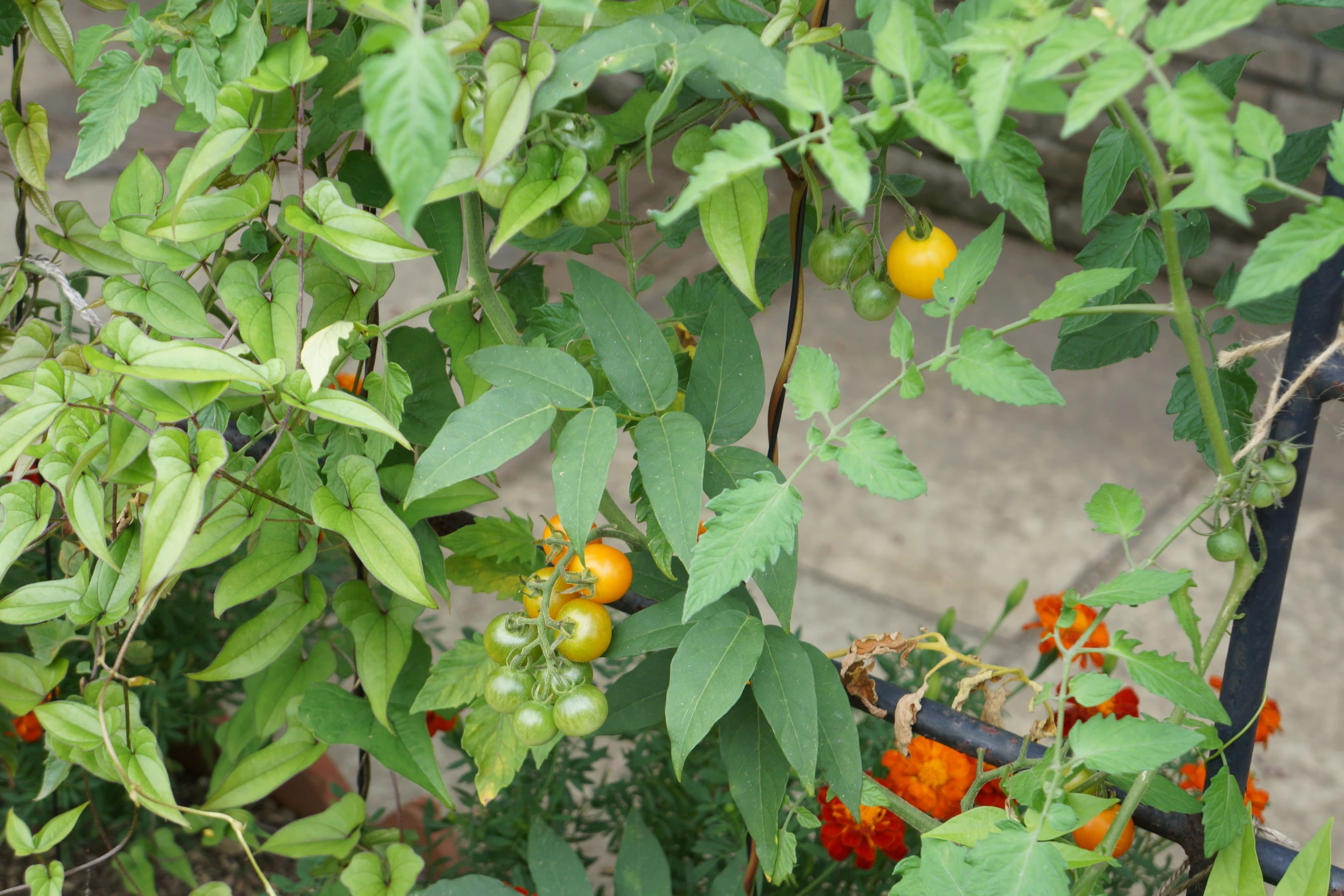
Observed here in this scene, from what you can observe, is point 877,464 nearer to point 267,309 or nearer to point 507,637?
point 507,637

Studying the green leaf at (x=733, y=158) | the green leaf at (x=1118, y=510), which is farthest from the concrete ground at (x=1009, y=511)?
the green leaf at (x=733, y=158)

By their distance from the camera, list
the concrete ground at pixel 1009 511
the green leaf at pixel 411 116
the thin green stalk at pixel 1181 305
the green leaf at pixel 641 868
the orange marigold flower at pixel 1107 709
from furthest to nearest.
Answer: the concrete ground at pixel 1009 511 → the orange marigold flower at pixel 1107 709 → the green leaf at pixel 641 868 → the thin green stalk at pixel 1181 305 → the green leaf at pixel 411 116

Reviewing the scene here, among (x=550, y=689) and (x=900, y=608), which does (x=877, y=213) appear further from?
(x=900, y=608)

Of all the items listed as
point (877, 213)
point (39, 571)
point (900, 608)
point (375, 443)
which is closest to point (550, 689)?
point (375, 443)

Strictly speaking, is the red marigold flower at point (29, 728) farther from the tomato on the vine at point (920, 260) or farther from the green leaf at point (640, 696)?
the tomato on the vine at point (920, 260)

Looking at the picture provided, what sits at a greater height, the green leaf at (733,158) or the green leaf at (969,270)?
the green leaf at (733,158)

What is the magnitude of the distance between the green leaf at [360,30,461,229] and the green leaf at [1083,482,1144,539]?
42cm

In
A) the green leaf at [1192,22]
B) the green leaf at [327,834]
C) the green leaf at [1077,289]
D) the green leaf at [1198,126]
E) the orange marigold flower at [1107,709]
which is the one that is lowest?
the green leaf at [327,834]

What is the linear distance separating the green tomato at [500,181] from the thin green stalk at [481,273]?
0.19 feet

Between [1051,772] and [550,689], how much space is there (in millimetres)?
288

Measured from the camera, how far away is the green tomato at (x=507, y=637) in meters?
0.66

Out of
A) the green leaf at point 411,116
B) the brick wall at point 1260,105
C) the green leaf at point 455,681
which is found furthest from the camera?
the brick wall at point 1260,105

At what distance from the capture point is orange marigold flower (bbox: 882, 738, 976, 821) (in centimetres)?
92

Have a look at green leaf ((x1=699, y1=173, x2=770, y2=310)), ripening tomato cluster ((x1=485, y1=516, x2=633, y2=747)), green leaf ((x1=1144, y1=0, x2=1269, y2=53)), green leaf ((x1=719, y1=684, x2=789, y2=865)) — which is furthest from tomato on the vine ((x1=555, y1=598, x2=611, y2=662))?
green leaf ((x1=1144, y1=0, x2=1269, y2=53))
